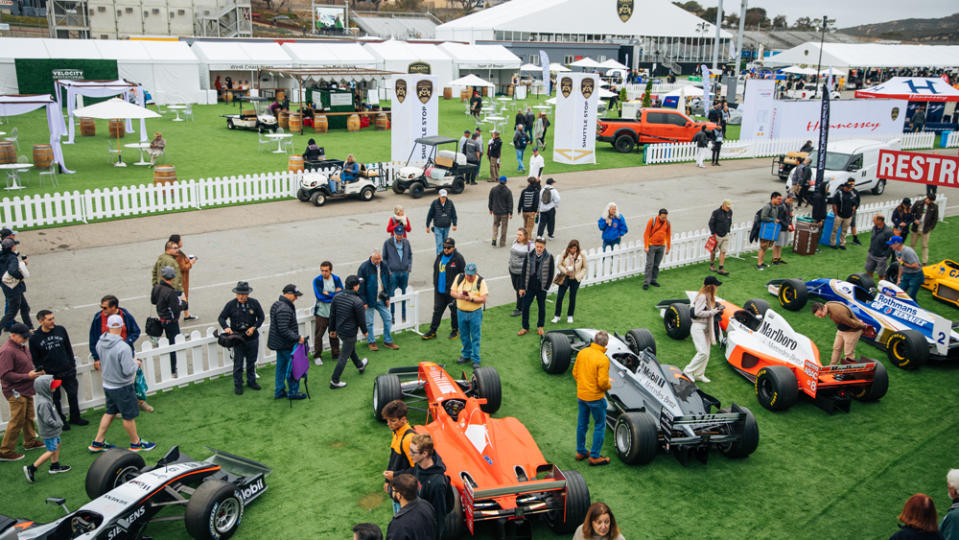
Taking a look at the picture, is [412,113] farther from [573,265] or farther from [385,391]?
[385,391]

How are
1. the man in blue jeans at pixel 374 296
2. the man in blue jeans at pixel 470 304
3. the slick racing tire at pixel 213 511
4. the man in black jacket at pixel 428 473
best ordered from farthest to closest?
the man in blue jeans at pixel 374 296
the man in blue jeans at pixel 470 304
the slick racing tire at pixel 213 511
the man in black jacket at pixel 428 473

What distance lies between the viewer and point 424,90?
75.6 feet

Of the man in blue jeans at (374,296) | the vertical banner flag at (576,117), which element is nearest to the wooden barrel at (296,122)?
Answer: the vertical banner flag at (576,117)

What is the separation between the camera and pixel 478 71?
5519 centimetres

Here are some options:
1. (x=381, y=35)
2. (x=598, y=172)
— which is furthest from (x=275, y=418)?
(x=381, y=35)

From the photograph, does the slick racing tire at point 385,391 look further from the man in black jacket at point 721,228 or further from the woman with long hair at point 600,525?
the man in black jacket at point 721,228

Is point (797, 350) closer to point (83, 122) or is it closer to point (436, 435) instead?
point (436, 435)

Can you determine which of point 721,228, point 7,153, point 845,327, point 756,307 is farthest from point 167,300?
point 7,153

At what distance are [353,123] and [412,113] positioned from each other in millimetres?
11653

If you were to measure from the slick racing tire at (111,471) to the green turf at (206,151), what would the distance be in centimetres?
1608

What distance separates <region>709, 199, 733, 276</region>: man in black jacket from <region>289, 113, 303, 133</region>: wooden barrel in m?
22.3

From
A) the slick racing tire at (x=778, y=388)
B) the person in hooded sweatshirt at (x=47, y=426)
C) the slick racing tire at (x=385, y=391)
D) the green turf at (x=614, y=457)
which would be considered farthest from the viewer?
the slick racing tire at (x=778, y=388)

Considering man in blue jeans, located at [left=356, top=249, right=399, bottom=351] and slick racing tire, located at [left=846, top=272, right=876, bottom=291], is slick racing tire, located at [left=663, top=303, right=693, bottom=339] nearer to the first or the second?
slick racing tire, located at [left=846, top=272, right=876, bottom=291]

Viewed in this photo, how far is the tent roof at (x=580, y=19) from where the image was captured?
64.2 metres
